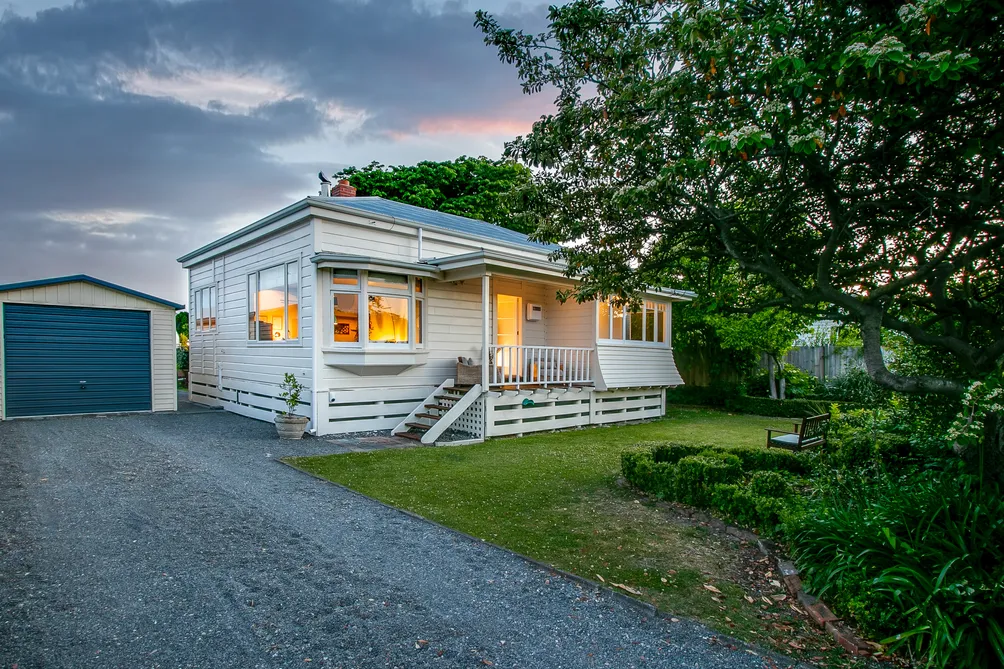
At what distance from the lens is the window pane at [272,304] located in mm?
11242

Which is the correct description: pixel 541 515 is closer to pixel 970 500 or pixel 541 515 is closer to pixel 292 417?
pixel 970 500

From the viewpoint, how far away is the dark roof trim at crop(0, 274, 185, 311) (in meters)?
11.1

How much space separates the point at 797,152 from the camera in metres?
3.52

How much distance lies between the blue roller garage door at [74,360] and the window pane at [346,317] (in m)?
6.20

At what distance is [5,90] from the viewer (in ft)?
44.2

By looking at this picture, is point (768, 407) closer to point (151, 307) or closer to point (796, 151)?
point (796, 151)

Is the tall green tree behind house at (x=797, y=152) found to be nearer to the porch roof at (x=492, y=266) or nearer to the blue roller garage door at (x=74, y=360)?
the porch roof at (x=492, y=266)

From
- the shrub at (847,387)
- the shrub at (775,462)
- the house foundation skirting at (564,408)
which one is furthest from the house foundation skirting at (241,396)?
the shrub at (847,387)

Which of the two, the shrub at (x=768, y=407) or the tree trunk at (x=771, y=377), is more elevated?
the tree trunk at (x=771, y=377)

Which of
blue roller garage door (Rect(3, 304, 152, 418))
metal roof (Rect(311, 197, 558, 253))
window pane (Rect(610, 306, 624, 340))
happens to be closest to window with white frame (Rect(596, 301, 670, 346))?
window pane (Rect(610, 306, 624, 340))

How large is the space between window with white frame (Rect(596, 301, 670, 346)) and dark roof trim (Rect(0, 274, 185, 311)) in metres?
10.8

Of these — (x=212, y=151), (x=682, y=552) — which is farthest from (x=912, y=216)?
(x=212, y=151)

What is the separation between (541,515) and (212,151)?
14.7 meters

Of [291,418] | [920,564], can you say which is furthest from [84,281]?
[920,564]
